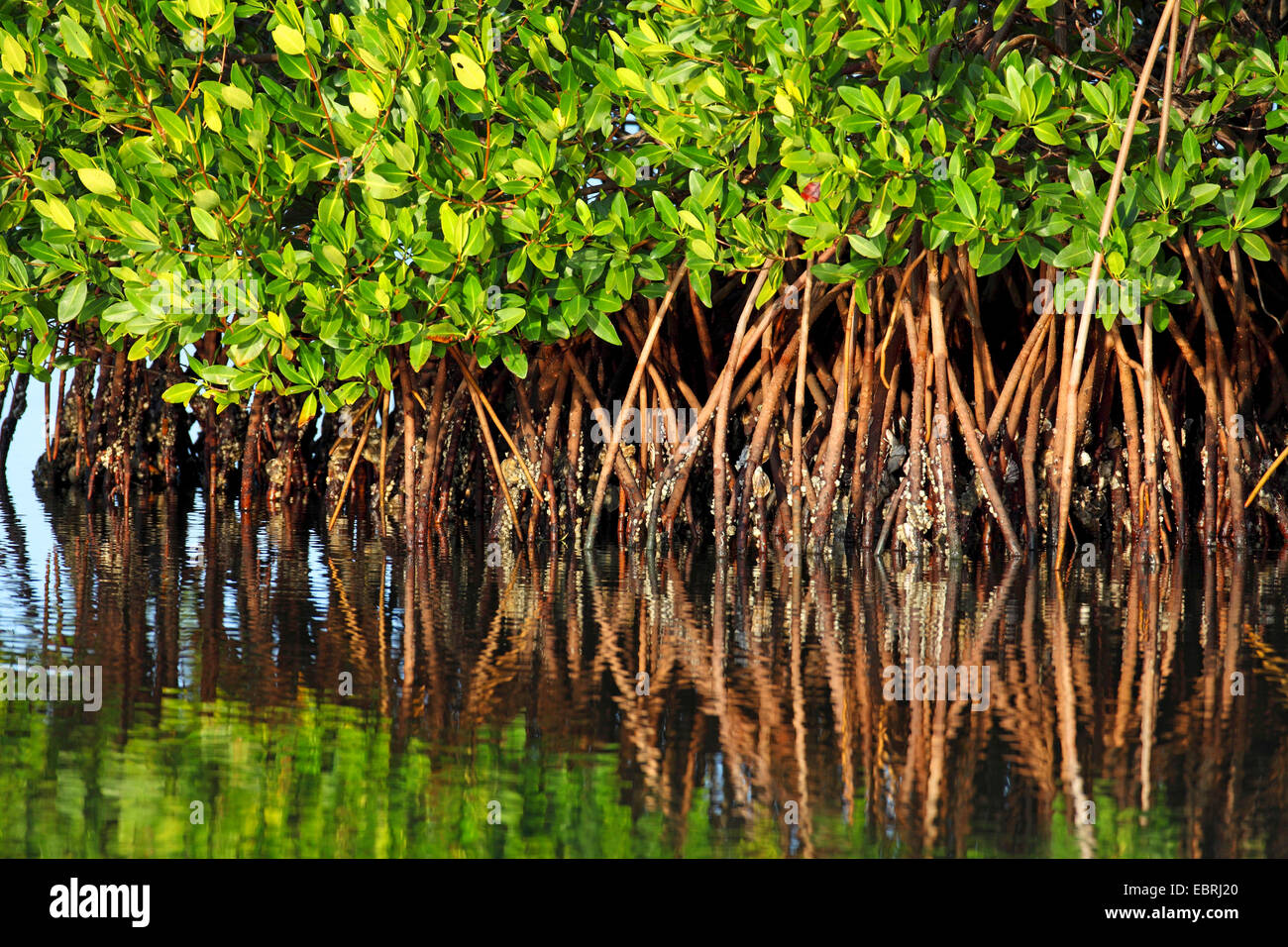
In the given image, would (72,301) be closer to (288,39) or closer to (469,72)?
(288,39)

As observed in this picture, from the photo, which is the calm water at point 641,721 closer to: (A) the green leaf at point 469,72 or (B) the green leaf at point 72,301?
(B) the green leaf at point 72,301

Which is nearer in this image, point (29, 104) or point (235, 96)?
point (235, 96)

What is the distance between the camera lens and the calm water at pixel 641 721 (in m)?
2.82

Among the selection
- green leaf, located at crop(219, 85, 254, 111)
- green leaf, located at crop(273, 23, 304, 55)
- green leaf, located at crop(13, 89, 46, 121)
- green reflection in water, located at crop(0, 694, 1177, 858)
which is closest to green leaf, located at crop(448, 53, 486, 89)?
green leaf, located at crop(273, 23, 304, 55)

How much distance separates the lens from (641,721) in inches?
143

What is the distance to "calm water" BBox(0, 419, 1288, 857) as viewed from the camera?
2820 mm

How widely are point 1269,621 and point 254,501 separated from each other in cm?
764

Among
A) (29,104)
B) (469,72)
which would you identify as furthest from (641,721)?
(29,104)

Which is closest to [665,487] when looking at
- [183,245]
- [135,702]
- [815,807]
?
[183,245]

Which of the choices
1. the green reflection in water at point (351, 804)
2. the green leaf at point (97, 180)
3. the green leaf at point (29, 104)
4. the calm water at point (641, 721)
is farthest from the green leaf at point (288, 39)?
the green reflection in water at point (351, 804)

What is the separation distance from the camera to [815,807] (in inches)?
116

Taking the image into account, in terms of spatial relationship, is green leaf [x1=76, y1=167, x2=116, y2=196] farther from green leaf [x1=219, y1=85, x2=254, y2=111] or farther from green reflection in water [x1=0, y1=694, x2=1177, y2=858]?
green reflection in water [x1=0, y1=694, x2=1177, y2=858]

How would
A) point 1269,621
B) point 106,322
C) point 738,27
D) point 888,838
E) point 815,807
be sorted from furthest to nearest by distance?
1. point 106,322
2. point 738,27
3. point 1269,621
4. point 815,807
5. point 888,838
